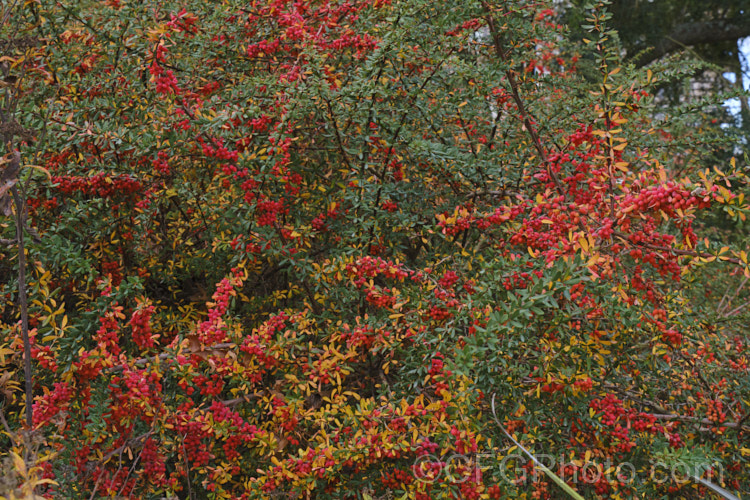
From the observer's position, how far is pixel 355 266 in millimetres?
2301

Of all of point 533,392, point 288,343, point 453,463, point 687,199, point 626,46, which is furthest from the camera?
point 626,46

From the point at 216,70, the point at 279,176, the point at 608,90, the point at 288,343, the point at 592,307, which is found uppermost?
the point at 216,70

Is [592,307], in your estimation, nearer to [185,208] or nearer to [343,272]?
[343,272]

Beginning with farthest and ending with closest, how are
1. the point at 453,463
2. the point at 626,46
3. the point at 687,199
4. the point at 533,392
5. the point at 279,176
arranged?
the point at 626,46
the point at 279,176
the point at 533,392
the point at 453,463
the point at 687,199

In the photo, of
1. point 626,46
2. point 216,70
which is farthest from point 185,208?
point 626,46

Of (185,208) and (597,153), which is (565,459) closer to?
(597,153)

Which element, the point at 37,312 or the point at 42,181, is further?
the point at 42,181

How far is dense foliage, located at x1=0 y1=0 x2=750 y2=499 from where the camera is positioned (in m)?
1.96

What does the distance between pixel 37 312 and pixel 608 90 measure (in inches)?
86.6

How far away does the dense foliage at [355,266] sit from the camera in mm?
1961

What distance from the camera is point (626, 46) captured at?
688 centimetres

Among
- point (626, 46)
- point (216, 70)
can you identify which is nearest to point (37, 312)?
point (216, 70)

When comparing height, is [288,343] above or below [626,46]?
below

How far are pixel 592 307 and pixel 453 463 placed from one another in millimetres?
694
